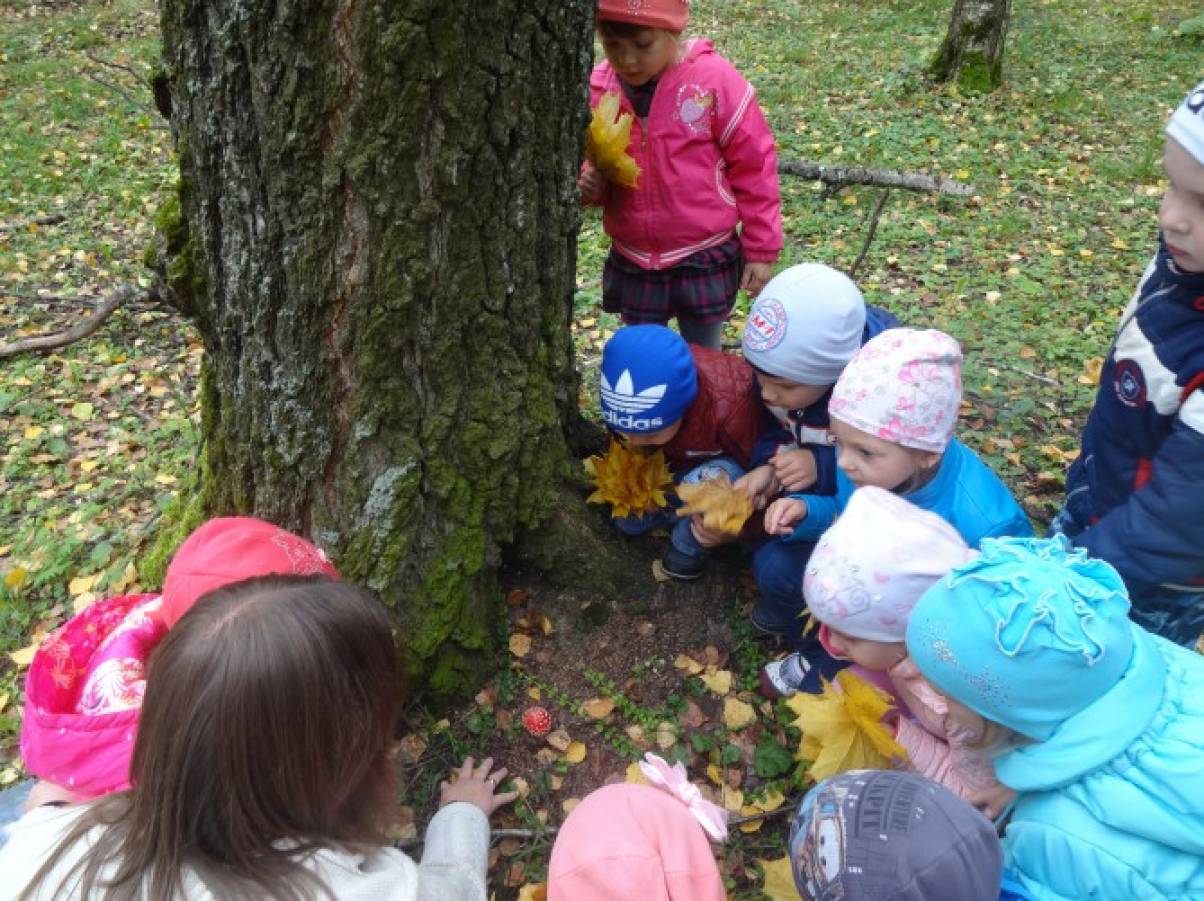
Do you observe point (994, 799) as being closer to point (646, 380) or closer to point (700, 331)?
point (646, 380)

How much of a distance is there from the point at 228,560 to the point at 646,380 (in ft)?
4.14

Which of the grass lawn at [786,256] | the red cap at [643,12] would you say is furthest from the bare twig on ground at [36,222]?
the red cap at [643,12]

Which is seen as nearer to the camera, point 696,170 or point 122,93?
point 696,170

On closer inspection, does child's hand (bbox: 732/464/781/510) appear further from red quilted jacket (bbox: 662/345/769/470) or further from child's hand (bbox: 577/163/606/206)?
child's hand (bbox: 577/163/606/206)

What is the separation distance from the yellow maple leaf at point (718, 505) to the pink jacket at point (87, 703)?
4.95ft

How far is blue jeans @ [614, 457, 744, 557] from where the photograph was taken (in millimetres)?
2830

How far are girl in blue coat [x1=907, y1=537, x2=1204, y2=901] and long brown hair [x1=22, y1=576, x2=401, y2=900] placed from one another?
1.17 m

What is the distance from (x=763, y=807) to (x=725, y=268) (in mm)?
1937

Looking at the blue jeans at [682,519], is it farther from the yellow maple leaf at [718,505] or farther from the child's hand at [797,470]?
the child's hand at [797,470]

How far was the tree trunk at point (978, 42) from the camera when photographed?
817 centimetres

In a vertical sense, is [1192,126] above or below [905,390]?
above

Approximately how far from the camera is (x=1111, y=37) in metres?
9.88

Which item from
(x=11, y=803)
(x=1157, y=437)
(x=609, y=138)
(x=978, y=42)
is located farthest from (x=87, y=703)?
(x=978, y=42)

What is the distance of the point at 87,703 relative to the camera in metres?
1.89
